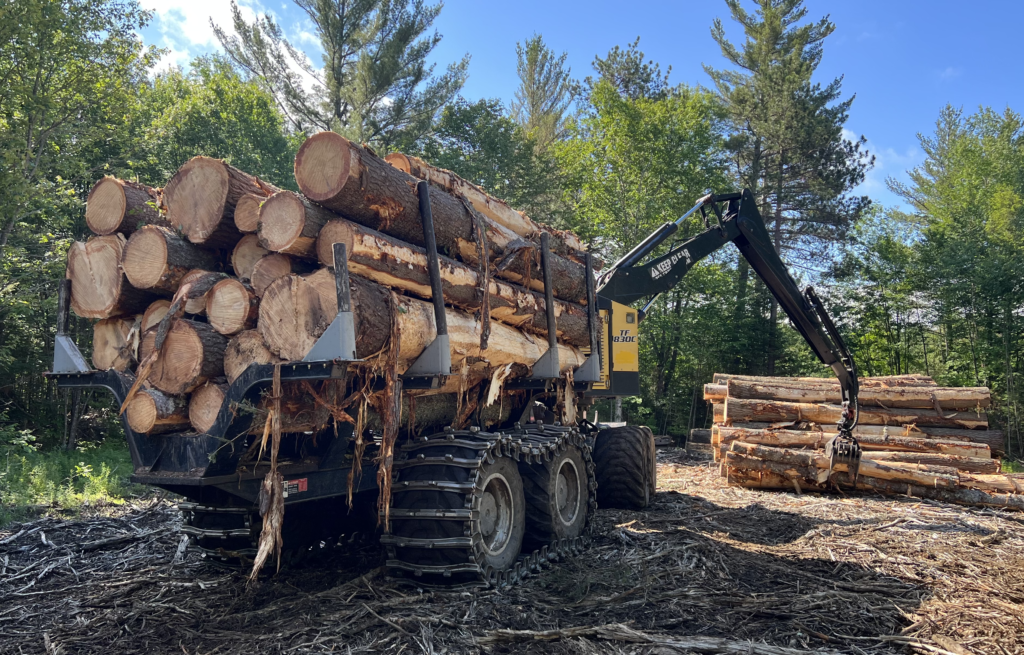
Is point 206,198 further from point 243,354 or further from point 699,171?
point 699,171

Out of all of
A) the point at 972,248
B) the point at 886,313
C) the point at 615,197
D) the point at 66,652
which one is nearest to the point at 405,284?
the point at 66,652

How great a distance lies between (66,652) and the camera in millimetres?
4172

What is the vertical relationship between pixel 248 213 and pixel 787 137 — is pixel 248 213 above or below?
below

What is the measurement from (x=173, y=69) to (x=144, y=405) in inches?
1089

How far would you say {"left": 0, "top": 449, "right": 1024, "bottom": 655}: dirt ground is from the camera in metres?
4.31

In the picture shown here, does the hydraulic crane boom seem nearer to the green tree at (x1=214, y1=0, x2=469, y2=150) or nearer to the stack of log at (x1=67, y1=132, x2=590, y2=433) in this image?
the stack of log at (x1=67, y1=132, x2=590, y2=433)

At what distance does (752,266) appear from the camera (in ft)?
34.0

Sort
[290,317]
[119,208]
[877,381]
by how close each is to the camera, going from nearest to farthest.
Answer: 1. [290,317]
2. [119,208]
3. [877,381]

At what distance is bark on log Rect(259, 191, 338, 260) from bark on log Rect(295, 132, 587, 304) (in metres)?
0.12

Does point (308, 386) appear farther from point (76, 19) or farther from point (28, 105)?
point (76, 19)

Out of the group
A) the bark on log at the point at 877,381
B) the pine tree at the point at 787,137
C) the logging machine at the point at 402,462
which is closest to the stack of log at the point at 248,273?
the logging machine at the point at 402,462

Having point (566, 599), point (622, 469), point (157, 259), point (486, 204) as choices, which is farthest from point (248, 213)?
point (622, 469)

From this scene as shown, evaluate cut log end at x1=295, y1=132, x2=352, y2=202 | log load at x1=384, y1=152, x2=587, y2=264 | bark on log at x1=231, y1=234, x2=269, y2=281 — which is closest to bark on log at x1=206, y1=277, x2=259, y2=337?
bark on log at x1=231, y1=234, x2=269, y2=281

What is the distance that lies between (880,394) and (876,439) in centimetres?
94
